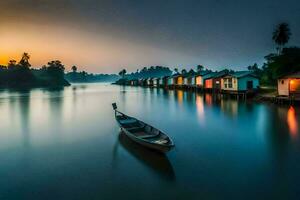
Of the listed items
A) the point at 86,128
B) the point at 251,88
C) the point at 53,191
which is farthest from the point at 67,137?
the point at 251,88

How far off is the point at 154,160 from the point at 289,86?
1096 inches

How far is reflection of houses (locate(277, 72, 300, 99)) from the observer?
30013mm

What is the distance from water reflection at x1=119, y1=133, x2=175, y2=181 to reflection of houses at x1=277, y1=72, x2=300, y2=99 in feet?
86.3

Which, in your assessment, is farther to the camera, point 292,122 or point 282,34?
point 282,34

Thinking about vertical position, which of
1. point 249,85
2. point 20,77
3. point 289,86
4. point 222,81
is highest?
point 20,77

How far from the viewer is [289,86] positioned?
30281mm

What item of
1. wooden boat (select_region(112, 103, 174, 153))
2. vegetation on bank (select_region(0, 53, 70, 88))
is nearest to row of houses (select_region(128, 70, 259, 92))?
wooden boat (select_region(112, 103, 174, 153))

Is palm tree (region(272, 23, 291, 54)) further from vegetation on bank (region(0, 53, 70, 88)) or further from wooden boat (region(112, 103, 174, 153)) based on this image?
vegetation on bank (region(0, 53, 70, 88))

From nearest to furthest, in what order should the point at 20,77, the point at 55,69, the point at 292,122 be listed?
the point at 292,122 → the point at 20,77 → the point at 55,69

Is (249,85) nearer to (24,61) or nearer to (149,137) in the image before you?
(149,137)

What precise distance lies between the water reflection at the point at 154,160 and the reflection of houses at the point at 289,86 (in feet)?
86.3

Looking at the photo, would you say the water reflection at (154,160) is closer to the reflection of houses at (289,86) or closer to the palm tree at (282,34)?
the reflection of houses at (289,86)

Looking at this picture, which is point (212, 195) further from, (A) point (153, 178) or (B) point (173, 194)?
(A) point (153, 178)

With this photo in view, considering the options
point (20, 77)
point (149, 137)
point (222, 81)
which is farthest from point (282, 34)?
point (20, 77)
